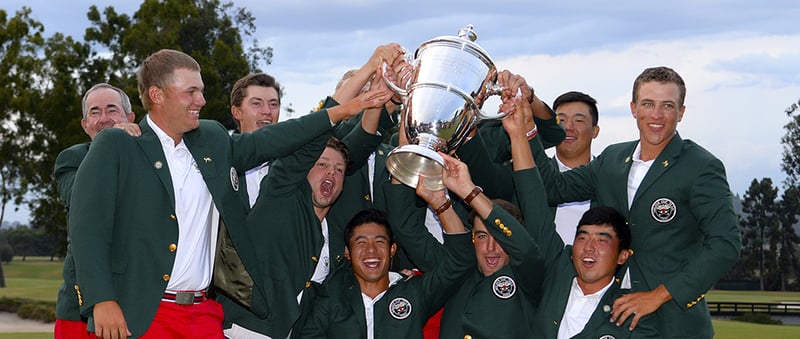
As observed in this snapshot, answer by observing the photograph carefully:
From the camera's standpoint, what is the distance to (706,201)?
5055 mm

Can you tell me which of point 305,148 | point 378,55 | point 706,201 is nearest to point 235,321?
point 305,148

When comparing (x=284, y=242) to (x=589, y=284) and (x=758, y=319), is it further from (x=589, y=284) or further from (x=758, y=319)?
(x=758, y=319)

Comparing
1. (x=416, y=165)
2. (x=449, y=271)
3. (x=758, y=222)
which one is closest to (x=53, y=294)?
(x=449, y=271)

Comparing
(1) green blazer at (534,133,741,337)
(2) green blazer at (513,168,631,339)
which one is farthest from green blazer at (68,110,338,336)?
(1) green blazer at (534,133,741,337)

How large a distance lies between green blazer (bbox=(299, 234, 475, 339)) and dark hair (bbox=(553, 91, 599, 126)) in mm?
1937

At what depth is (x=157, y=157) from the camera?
489cm

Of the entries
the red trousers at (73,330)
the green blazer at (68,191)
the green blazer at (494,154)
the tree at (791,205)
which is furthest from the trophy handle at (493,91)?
the tree at (791,205)

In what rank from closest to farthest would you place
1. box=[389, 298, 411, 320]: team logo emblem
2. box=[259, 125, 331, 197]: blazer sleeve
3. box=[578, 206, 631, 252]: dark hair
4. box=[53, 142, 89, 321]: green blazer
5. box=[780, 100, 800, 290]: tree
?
1. box=[578, 206, 631, 252]: dark hair
2. box=[259, 125, 331, 197]: blazer sleeve
3. box=[389, 298, 411, 320]: team logo emblem
4. box=[53, 142, 89, 321]: green blazer
5. box=[780, 100, 800, 290]: tree

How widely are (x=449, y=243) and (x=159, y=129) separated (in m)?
2.06

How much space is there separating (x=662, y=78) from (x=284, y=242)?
103 inches

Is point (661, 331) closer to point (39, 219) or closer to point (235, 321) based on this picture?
point (235, 321)

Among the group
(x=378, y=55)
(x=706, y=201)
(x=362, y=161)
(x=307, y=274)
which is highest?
(x=378, y=55)

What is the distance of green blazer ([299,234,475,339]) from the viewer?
5.91 metres

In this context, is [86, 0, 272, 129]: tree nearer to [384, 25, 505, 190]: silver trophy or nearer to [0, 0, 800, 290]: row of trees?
[0, 0, 800, 290]: row of trees
